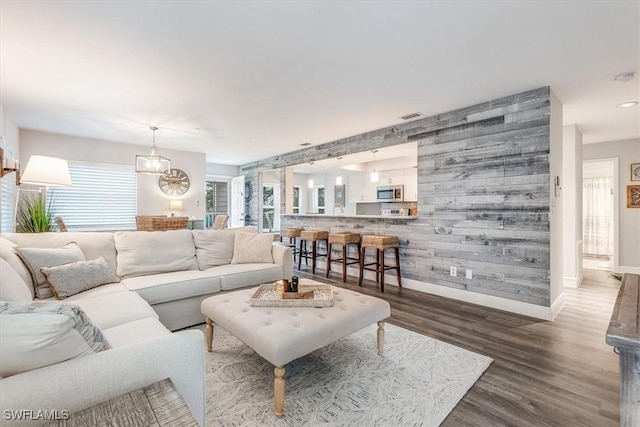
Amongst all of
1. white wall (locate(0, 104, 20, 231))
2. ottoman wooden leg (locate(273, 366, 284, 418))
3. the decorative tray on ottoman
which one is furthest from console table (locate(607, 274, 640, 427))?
white wall (locate(0, 104, 20, 231))

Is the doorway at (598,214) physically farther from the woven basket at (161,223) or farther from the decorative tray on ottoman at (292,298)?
the woven basket at (161,223)

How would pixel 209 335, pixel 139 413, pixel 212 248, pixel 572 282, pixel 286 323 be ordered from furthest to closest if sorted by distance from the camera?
pixel 572 282, pixel 212 248, pixel 209 335, pixel 286 323, pixel 139 413

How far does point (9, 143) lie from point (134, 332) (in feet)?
14.4

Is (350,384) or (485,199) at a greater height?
(485,199)

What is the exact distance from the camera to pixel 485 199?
3496mm

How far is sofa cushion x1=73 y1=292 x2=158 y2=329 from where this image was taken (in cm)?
180

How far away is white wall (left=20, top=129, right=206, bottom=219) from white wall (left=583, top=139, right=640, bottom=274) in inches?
322

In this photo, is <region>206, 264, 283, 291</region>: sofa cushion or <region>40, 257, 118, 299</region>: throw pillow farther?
<region>206, 264, 283, 291</region>: sofa cushion

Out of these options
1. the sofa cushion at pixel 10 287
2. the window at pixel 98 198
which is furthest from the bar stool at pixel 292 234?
the sofa cushion at pixel 10 287

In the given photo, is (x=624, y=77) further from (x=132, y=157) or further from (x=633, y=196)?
(x=132, y=157)

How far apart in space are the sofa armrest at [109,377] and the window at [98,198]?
5.68 metres

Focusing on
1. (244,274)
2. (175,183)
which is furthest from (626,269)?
(175,183)

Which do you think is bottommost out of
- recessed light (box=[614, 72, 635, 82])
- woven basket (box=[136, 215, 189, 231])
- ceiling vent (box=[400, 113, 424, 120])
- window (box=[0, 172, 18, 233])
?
woven basket (box=[136, 215, 189, 231])

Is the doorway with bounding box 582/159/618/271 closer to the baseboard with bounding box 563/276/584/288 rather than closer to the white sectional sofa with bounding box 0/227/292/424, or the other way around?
the baseboard with bounding box 563/276/584/288
